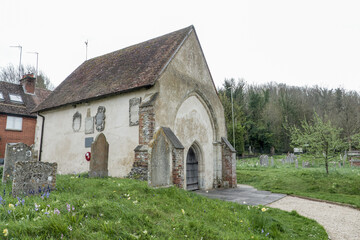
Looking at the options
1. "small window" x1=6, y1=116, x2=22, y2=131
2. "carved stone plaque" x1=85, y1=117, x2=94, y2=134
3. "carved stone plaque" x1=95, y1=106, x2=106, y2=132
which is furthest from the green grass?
"small window" x1=6, y1=116, x2=22, y2=131

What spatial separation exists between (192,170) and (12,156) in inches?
330

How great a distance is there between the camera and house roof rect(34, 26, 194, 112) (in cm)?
1205

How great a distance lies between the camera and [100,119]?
1302 centimetres

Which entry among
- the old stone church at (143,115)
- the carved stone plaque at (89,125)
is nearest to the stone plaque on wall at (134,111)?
the old stone church at (143,115)

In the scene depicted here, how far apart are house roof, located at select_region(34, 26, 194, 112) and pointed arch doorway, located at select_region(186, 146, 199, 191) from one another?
4.75 meters

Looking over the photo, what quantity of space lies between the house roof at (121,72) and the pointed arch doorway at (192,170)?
15.6 feet

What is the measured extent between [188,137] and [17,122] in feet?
60.9

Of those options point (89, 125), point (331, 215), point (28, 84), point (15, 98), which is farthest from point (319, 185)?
point (28, 84)

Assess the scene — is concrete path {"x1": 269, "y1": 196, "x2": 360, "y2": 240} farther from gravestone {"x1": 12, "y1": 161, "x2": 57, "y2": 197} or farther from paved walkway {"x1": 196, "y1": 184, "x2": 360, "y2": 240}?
gravestone {"x1": 12, "y1": 161, "x2": 57, "y2": 197}

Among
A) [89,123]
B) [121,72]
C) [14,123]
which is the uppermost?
[121,72]

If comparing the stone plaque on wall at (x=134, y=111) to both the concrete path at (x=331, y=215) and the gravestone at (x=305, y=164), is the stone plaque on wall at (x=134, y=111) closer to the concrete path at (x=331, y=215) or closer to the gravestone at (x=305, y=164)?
the concrete path at (x=331, y=215)

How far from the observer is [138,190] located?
655 centimetres

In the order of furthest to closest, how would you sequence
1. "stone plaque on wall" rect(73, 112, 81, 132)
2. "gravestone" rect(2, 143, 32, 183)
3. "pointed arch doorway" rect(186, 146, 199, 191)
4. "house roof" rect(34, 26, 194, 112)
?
"stone plaque on wall" rect(73, 112, 81, 132)
"pointed arch doorway" rect(186, 146, 199, 191)
"house roof" rect(34, 26, 194, 112)
"gravestone" rect(2, 143, 32, 183)

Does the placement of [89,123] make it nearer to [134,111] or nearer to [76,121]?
[76,121]
